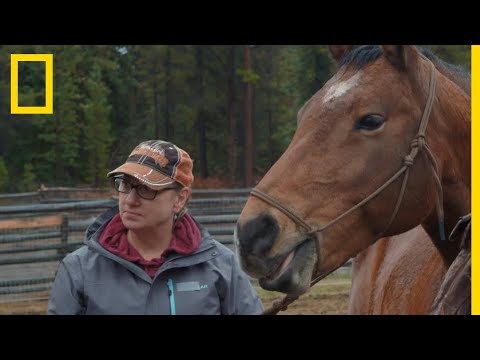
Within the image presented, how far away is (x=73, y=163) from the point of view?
21.9 m

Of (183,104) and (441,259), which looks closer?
(441,259)

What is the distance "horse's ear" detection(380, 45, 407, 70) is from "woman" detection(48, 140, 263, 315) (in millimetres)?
840

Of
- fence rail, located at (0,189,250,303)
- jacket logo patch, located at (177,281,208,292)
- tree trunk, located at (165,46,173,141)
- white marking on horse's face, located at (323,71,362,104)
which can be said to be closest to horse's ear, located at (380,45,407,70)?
white marking on horse's face, located at (323,71,362,104)

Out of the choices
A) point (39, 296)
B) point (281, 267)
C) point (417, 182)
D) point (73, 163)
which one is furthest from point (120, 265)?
point (73, 163)

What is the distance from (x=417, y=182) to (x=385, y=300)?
1081 mm

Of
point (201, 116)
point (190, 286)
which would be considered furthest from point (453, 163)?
point (201, 116)

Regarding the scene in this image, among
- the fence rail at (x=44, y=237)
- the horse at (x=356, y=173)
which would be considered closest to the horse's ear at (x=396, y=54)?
the horse at (x=356, y=173)

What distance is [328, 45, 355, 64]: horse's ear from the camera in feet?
8.25

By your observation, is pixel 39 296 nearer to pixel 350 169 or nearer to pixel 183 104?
pixel 350 169

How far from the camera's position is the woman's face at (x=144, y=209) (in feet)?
7.42

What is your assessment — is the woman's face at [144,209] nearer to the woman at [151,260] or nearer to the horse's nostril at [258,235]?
the woman at [151,260]

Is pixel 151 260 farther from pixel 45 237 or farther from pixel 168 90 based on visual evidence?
pixel 168 90

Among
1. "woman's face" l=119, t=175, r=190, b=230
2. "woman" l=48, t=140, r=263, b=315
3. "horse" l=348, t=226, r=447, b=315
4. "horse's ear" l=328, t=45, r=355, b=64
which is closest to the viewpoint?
"woman" l=48, t=140, r=263, b=315

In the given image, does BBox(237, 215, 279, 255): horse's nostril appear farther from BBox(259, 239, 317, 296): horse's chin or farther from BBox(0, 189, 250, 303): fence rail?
BBox(0, 189, 250, 303): fence rail
